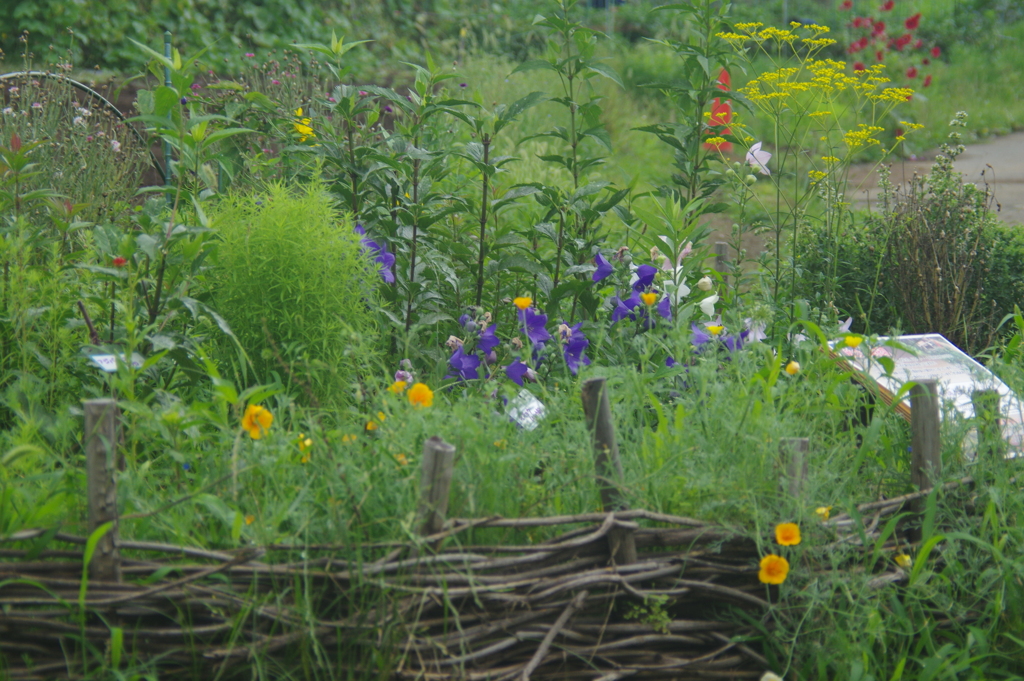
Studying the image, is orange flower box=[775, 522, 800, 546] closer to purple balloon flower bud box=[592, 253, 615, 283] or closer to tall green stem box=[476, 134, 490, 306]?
purple balloon flower bud box=[592, 253, 615, 283]

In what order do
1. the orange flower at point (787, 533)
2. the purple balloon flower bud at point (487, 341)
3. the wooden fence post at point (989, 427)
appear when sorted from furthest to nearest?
the purple balloon flower bud at point (487, 341)
the wooden fence post at point (989, 427)
the orange flower at point (787, 533)

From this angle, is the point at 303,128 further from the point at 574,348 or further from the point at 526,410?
the point at 526,410

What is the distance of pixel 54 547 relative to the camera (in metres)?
1.70

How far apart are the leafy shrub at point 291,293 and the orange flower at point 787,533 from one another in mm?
1088

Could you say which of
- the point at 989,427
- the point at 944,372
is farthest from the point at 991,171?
the point at 989,427

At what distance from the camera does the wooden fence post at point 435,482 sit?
1.55 m

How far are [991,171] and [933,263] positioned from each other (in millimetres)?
4856

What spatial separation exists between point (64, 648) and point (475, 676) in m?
0.77

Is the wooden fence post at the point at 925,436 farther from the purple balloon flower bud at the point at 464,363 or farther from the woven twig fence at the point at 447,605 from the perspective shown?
the purple balloon flower bud at the point at 464,363

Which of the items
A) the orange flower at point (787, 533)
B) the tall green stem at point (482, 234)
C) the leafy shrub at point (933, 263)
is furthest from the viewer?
the leafy shrub at point (933, 263)

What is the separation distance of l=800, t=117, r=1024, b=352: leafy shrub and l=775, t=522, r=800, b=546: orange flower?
61.2 inches

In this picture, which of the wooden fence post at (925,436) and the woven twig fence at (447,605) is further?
the wooden fence post at (925,436)

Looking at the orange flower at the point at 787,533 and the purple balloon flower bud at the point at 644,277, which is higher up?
the purple balloon flower bud at the point at 644,277

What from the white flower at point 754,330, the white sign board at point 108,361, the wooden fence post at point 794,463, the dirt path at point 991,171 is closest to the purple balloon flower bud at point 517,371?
the white flower at point 754,330
